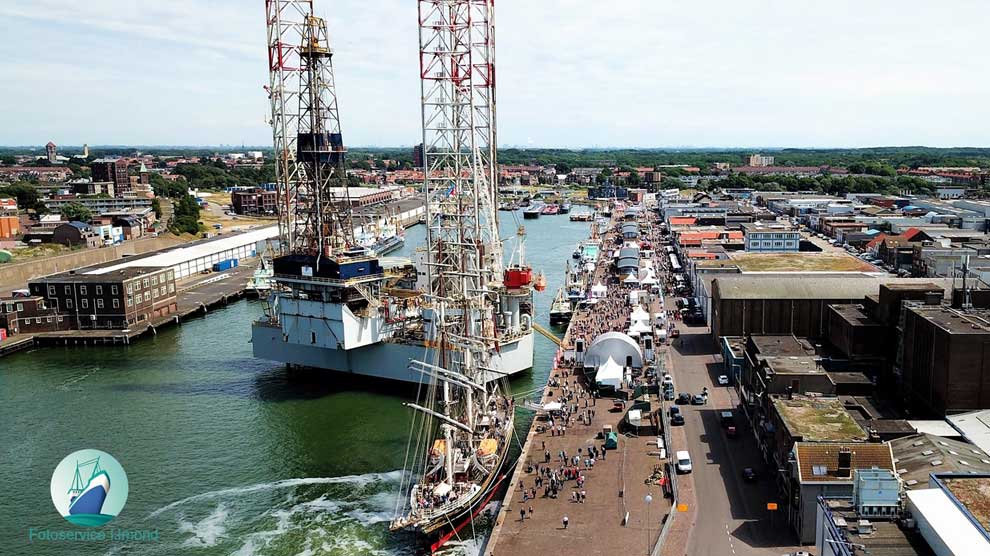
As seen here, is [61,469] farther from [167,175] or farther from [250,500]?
[167,175]

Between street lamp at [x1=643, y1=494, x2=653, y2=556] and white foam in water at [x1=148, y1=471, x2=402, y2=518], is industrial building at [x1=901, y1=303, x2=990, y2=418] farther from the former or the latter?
white foam in water at [x1=148, y1=471, x2=402, y2=518]

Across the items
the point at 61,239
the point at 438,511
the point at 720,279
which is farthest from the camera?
the point at 61,239

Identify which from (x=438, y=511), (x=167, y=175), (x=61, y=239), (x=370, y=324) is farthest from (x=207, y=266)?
(x=167, y=175)

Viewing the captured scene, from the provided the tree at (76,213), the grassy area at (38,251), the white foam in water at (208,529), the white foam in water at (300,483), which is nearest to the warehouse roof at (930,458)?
the white foam in water at (300,483)

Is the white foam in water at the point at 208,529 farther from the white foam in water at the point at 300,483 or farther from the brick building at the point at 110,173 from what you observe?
the brick building at the point at 110,173

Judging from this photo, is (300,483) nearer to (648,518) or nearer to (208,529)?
(208,529)

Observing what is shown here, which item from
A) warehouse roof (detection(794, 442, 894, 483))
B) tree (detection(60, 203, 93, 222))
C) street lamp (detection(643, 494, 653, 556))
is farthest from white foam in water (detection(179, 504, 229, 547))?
tree (detection(60, 203, 93, 222))

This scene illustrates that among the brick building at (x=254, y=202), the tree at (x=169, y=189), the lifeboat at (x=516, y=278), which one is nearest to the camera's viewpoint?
the lifeboat at (x=516, y=278)
